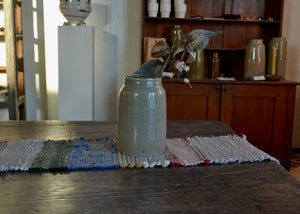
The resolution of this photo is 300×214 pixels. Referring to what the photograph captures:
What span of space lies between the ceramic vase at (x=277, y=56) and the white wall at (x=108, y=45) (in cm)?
119

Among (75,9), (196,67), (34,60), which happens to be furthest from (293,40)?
(34,60)

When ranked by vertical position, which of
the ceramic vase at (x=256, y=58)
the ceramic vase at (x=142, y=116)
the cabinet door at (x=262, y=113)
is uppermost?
the ceramic vase at (x=256, y=58)

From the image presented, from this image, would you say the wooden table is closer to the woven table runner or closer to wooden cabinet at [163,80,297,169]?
the woven table runner

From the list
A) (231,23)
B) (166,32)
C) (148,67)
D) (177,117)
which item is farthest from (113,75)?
(148,67)

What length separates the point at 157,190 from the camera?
85cm

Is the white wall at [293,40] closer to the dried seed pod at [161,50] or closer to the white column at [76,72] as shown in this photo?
the white column at [76,72]

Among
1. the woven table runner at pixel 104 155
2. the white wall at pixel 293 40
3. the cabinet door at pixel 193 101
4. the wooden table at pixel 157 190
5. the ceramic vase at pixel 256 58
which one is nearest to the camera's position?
the wooden table at pixel 157 190

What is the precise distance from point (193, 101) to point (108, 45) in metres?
1.05

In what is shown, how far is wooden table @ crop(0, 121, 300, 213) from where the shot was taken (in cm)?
76

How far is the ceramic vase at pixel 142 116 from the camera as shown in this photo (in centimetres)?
105

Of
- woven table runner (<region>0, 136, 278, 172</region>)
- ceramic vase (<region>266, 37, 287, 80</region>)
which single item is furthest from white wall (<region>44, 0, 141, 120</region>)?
woven table runner (<region>0, 136, 278, 172</region>)

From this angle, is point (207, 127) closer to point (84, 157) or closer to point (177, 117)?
point (84, 157)

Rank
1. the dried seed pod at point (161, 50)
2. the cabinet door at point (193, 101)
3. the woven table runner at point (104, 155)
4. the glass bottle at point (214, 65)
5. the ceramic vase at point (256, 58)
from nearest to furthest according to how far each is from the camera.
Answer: the woven table runner at point (104, 155), the dried seed pod at point (161, 50), the cabinet door at point (193, 101), the ceramic vase at point (256, 58), the glass bottle at point (214, 65)

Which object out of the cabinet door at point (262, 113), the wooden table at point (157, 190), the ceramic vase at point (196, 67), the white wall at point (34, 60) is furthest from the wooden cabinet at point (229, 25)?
the wooden table at point (157, 190)
